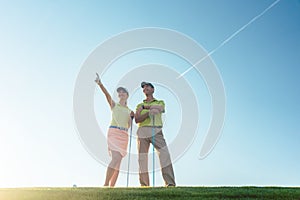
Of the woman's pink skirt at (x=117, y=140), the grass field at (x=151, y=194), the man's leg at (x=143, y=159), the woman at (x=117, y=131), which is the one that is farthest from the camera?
the woman's pink skirt at (x=117, y=140)

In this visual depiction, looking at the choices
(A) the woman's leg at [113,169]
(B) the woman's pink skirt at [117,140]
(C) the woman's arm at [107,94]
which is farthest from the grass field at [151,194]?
(C) the woman's arm at [107,94]

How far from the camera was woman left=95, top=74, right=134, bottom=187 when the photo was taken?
31.2ft

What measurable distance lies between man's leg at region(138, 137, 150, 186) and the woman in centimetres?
38

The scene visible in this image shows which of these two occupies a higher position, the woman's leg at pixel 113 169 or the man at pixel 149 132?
the man at pixel 149 132

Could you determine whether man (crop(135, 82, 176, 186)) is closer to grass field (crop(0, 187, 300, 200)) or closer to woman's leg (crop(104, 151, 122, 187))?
woman's leg (crop(104, 151, 122, 187))

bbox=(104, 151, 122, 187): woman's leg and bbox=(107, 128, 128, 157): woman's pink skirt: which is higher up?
bbox=(107, 128, 128, 157): woman's pink skirt

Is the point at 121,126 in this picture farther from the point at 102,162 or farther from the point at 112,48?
the point at 112,48

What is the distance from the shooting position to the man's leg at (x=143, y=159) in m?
9.33

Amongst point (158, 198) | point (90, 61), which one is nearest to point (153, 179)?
point (158, 198)

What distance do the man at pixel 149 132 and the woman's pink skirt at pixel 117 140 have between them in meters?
0.36

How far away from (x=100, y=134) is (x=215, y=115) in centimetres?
380

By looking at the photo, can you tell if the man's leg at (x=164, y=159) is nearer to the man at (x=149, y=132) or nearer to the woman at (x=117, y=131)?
the man at (x=149, y=132)

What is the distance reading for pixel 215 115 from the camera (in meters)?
12.2

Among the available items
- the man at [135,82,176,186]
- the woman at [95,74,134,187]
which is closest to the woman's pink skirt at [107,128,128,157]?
the woman at [95,74,134,187]
